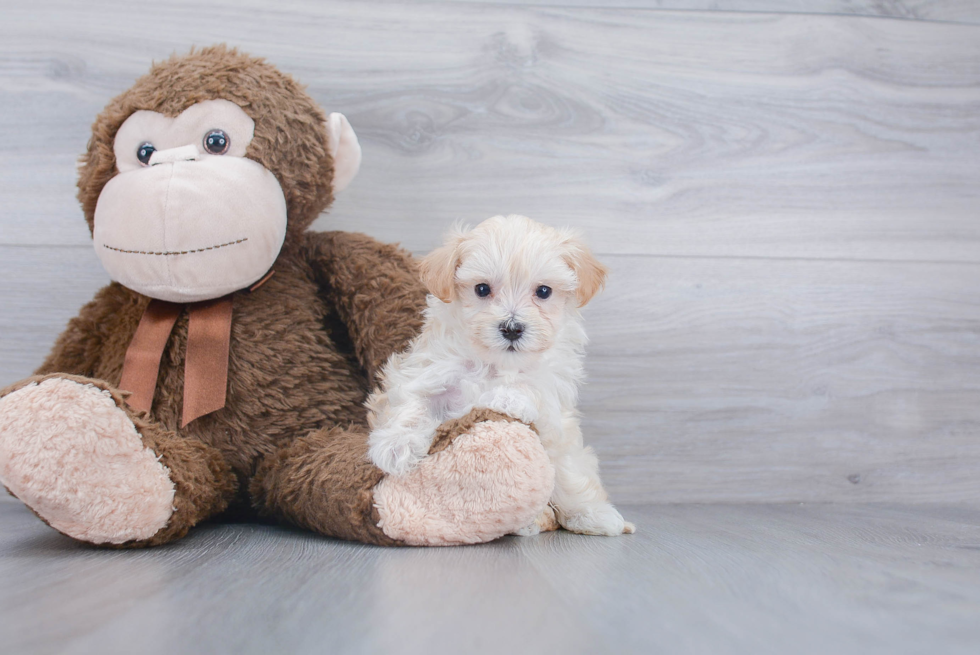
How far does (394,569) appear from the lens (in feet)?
2.33

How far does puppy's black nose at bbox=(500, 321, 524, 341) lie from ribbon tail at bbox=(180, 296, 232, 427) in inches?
16.1

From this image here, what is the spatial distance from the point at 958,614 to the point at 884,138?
942mm

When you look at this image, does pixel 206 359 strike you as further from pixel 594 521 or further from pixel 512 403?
pixel 594 521

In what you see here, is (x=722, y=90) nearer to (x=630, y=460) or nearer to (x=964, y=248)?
(x=964, y=248)

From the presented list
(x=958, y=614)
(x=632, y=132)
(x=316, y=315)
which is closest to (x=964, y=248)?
(x=632, y=132)

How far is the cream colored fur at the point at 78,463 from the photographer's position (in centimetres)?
73

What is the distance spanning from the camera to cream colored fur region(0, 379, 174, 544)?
2.40 ft

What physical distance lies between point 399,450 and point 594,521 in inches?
11.5

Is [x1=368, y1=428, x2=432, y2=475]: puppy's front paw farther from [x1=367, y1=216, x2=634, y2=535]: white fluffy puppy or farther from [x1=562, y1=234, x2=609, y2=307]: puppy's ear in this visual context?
[x1=562, y1=234, x2=609, y2=307]: puppy's ear

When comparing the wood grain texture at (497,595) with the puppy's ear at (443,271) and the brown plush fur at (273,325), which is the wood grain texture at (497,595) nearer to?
the brown plush fur at (273,325)

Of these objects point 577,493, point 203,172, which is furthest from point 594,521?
point 203,172

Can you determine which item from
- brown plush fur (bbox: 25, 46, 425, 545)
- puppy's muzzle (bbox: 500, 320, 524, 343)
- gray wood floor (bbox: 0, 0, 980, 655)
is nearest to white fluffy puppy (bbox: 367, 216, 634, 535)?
puppy's muzzle (bbox: 500, 320, 524, 343)

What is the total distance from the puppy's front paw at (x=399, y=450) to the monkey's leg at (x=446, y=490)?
10mm

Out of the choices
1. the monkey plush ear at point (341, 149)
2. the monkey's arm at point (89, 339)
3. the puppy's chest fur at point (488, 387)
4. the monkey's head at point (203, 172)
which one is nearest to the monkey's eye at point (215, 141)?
the monkey's head at point (203, 172)
